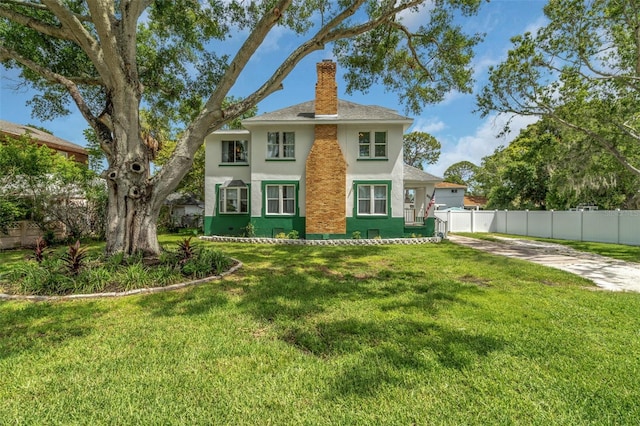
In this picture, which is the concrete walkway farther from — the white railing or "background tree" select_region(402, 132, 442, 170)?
"background tree" select_region(402, 132, 442, 170)

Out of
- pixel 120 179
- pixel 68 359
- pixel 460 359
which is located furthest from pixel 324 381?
pixel 120 179

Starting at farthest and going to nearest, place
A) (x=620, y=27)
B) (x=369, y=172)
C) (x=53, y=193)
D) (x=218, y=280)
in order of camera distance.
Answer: (x=369, y=172) → (x=53, y=193) → (x=620, y=27) → (x=218, y=280)

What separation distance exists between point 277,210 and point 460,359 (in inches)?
493

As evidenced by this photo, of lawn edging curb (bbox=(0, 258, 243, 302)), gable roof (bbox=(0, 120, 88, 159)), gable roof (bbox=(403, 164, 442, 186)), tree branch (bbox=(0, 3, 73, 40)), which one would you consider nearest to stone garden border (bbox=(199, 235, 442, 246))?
gable roof (bbox=(403, 164, 442, 186))

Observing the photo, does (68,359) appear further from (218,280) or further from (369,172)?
(369,172)

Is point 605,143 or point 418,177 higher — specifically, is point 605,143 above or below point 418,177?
above

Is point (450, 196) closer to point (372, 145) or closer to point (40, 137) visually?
point (372, 145)

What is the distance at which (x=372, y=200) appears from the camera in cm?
1466

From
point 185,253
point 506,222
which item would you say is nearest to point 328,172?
point 185,253

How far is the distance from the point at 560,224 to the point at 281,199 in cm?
1674

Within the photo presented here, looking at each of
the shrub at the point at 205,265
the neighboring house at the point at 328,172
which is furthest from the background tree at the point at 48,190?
the shrub at the point at 205,265

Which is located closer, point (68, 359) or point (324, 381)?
point (324, 381)

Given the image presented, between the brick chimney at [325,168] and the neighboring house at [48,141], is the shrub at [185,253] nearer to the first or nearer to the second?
the brick chimney at [325,168]

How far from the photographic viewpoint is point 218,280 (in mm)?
6684
